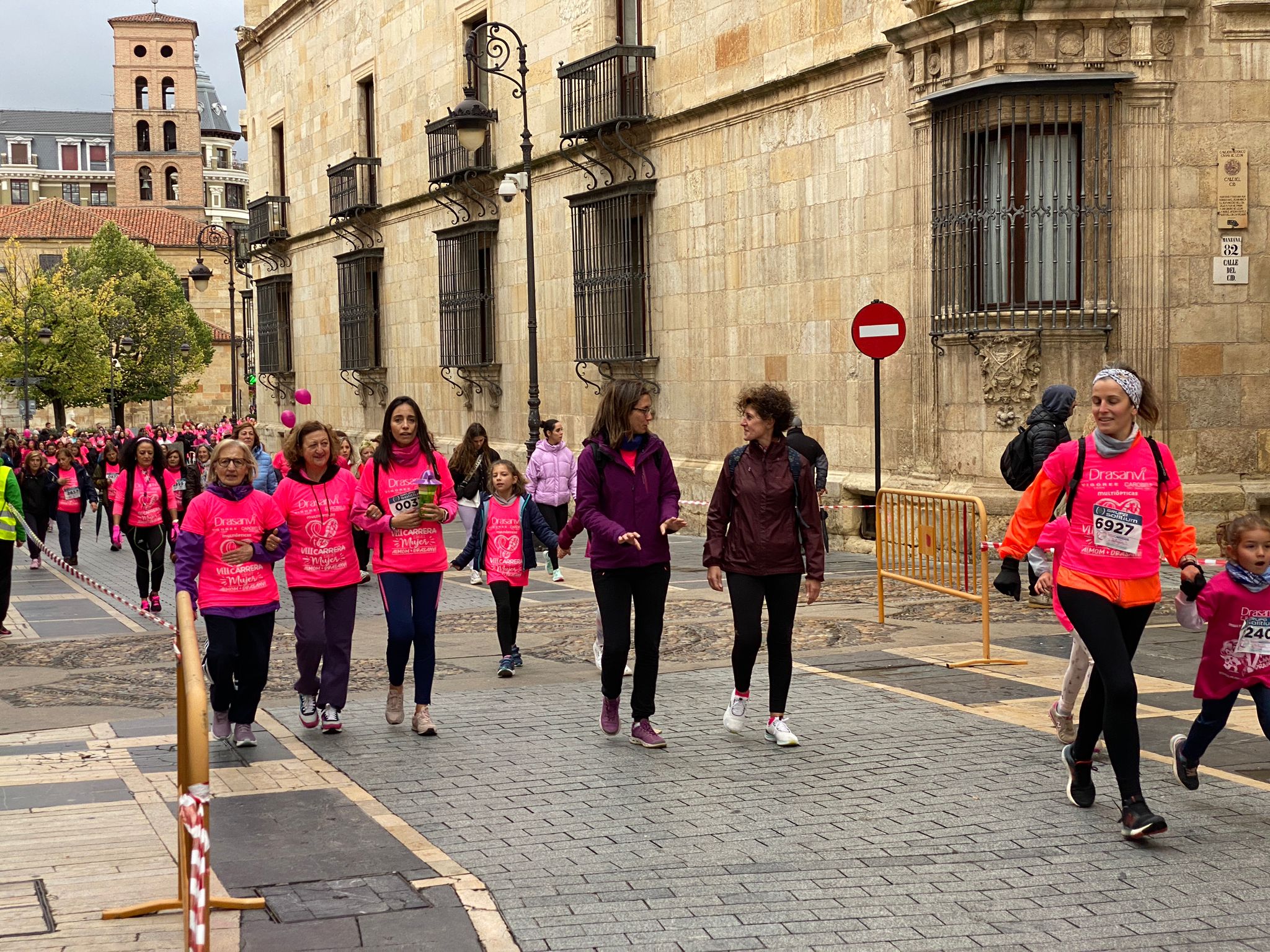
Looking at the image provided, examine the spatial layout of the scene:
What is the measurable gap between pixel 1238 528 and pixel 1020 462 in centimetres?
550

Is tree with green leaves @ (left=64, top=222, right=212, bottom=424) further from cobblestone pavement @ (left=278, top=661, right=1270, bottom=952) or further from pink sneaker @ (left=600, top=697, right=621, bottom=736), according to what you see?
cobblestone pavement @ (left=278, top=661, right=1270, bottom=952)

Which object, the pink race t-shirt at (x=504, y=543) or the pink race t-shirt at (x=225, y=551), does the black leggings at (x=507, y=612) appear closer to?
the pink race t-shirt at (x=504, y=543)

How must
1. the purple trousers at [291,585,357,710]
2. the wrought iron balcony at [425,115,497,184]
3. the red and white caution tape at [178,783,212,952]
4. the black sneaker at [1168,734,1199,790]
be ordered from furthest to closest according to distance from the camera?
1. the wrought iron balcony at [425,115,497,184]
2. the purple trousers at [291,585,357,710]
3. the black sneaker at [1168,734,1199,790]
4. the red and white caution tape at [178,783,212,952]

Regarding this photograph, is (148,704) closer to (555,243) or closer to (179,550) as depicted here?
(179,550)

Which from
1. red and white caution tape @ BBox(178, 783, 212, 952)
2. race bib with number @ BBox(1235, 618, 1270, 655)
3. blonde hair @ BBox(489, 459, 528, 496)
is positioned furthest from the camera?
blonde hair @ BBox(489, 459, 528, 496)

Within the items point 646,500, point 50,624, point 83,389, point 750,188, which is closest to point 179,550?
point 646,500

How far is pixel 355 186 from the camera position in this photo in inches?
1289

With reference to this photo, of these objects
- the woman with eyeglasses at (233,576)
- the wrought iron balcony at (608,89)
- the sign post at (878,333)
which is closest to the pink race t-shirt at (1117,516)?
the woman with eyeglasses at (233,576)

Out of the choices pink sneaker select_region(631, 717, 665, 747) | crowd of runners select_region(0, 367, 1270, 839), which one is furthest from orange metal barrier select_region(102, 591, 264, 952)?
pink sneaker select_region(631, 717, 665, 747)

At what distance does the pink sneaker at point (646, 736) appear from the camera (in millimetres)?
7602

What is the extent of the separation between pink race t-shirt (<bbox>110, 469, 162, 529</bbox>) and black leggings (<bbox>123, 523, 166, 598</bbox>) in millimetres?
62

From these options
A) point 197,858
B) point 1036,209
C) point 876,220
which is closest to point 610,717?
point 197,858

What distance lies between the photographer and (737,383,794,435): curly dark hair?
24.7 ft

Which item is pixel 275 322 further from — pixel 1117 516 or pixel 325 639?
pixel 1117 516
